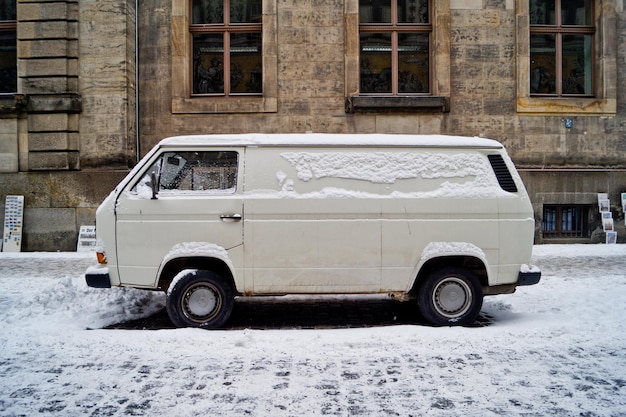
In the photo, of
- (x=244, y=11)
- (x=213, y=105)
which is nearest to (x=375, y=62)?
(x=244, y=11)

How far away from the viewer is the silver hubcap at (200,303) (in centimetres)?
520

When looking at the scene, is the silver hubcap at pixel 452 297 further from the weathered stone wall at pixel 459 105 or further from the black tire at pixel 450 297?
the weathered stone wall at pixel 459 105

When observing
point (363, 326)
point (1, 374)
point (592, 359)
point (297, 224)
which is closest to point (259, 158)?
point (297, 224)

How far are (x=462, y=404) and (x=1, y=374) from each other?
3.71 m

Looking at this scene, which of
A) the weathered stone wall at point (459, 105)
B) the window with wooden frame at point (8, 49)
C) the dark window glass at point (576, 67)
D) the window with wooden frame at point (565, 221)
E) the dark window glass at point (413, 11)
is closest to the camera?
the weathered stone wall at point (459, 105)

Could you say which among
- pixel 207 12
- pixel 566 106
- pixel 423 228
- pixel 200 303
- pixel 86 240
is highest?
pixel 207 12

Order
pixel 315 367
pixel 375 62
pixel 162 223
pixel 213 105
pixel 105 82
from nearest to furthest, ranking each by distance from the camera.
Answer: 1. pixel 315 367
2. pixel 162 223
3. pixel 105 82
4. pixel 213 105
5. pixel 375 62

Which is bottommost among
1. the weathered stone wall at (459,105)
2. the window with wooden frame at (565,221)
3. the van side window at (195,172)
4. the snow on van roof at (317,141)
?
the window with wooden frame at (565,221)

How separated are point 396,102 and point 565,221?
5.30 metres

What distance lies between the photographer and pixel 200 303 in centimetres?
522

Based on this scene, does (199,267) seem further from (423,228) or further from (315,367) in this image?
(423,228)

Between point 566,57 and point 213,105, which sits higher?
point 566,57

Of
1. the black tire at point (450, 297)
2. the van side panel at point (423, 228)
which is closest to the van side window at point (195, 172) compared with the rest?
the van side panel at point (423, 228)

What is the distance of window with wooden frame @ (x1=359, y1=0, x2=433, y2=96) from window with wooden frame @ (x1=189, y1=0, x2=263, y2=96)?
2.81m
